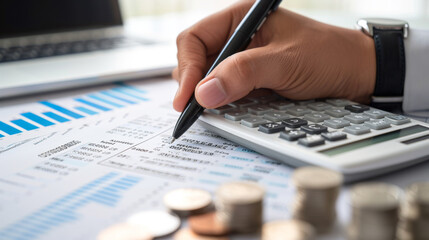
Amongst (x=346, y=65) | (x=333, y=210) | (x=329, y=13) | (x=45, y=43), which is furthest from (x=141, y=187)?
(x=329, y=13)

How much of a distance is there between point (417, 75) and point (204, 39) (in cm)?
31

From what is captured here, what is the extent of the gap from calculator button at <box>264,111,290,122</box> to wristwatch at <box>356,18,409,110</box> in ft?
0.56

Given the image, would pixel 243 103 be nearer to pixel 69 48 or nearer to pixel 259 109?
pixel 259 109

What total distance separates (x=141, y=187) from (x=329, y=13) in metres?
1.02

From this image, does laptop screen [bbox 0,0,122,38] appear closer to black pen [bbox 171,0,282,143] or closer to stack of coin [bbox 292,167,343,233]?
black pen [bbox 171,0,282,143]

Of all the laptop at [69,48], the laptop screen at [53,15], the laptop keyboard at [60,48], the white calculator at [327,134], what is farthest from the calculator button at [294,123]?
the laptop screen at [53,15]

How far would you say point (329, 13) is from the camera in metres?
1.30

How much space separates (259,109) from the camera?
0.58 meters

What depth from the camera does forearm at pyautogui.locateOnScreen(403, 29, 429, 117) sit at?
0.64 metres

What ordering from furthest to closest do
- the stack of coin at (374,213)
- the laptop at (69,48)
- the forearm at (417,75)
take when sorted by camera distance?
the laptop at (69,48) < the forearm at (417,75) < the stack of coin at (374,213)

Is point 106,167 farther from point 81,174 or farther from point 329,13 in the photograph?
point 329,13

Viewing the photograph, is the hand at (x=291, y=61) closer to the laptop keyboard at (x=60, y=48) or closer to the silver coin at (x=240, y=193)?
the silver coin at (x=240, y=193)

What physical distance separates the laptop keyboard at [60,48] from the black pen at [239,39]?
17.2 inches

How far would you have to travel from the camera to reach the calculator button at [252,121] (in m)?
0.52
